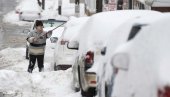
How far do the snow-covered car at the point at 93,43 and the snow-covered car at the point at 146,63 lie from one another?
3.16 meters

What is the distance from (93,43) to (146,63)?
4123 millimetres

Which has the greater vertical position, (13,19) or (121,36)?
(121,36)

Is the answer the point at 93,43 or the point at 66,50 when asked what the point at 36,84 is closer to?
the point at 66,50

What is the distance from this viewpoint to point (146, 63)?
551 cm

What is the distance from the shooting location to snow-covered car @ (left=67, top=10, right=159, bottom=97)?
31.0ft

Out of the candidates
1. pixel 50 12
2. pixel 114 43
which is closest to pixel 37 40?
pixel 114 43

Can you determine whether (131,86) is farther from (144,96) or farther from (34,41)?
(34,41)

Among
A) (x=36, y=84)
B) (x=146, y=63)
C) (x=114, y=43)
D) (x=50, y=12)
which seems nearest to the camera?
(x=146, y=63)

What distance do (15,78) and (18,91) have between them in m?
1.32

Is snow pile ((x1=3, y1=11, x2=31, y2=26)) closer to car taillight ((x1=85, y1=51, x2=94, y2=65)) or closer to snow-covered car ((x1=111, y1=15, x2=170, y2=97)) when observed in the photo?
car taillight ((x1=85, y1=51, x2=94, y2=65))

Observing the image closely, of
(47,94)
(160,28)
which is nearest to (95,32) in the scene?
(47,94)

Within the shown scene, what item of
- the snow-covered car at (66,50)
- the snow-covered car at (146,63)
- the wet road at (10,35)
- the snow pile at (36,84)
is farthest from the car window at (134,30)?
the wet road at (10,35)

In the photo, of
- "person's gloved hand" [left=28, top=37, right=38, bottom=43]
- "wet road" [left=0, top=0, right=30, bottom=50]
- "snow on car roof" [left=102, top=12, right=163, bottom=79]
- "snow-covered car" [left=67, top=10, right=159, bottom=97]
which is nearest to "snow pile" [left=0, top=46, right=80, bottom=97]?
"snow-covered car" [left=67, top=10, right=159, bottom=97]

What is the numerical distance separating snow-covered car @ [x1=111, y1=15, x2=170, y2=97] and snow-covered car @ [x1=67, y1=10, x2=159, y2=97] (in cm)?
316
